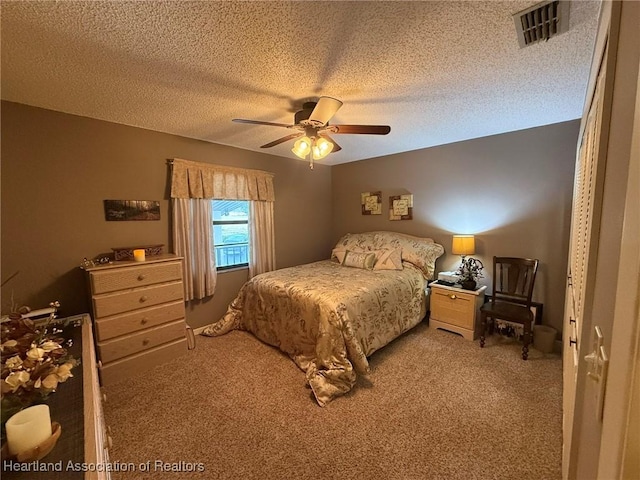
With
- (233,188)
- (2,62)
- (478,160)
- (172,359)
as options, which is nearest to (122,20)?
(2,62)

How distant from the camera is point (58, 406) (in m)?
1.02

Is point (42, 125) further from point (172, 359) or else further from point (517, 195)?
point (517, 195)

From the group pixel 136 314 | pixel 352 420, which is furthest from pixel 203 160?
pixel 352 420

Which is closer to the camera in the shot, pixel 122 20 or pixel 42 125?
pixel 122 20

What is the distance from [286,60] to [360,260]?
2457 millimetres

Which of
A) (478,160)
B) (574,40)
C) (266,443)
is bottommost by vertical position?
(266,443)

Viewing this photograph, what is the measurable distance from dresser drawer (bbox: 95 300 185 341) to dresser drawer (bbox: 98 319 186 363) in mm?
45

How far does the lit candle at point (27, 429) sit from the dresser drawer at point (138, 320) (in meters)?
1.62

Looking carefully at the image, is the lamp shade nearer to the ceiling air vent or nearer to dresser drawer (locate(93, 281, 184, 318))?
the ceiling air vent

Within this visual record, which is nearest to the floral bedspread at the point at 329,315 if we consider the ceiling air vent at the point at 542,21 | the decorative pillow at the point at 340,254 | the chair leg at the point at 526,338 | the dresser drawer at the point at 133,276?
the decorative pillow at the point at 340,254

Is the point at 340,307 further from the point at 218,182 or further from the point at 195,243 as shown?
the point at 218,182

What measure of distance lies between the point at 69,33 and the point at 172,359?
2.57 metres

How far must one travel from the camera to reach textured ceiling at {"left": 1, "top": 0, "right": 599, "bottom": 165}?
1188mm

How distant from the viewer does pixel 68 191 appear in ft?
7.47
